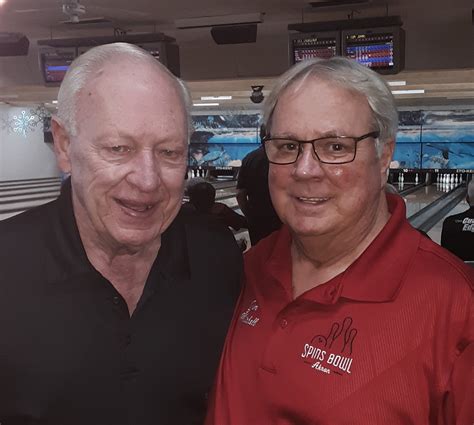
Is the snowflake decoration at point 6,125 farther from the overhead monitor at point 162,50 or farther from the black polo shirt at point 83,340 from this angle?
the black polo shirt at point 83,340

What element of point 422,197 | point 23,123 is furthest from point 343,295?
point 23,123

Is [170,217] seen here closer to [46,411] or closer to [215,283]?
[215,283]

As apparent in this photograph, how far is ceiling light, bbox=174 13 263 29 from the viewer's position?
6128 mm

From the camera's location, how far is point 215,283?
1.53 meters

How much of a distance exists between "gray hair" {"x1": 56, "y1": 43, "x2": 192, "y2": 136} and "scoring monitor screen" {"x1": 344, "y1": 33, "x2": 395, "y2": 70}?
4.64 metres

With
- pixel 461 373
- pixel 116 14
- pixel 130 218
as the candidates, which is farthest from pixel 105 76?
pixel 116 14

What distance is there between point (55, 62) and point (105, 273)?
576 centimetres

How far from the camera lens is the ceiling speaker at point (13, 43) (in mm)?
6527

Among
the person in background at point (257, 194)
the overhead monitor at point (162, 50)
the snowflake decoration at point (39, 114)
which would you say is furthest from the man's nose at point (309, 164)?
the snowflake decoration at point (39, 114)

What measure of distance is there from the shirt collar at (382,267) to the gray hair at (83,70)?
54 cm

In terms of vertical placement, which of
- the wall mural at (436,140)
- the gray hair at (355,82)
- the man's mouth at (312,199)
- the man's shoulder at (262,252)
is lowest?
the wall mural at (436,140)

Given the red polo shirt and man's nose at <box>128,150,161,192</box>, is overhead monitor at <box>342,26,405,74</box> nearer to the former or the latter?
the red polo shirt

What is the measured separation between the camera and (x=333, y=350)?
4.09 feet

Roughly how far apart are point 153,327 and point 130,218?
0.26m
